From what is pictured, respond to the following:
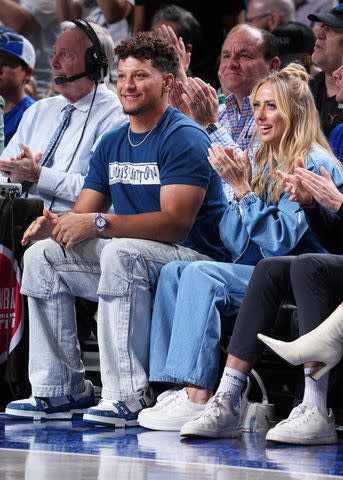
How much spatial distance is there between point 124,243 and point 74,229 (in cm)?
25

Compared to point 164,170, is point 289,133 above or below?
above

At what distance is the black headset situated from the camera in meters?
5.15

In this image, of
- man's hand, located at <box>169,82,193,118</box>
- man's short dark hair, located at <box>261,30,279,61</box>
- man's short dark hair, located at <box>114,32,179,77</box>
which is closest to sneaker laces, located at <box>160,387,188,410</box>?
man's short dark hair, located at <box>114,32,179,77</box>

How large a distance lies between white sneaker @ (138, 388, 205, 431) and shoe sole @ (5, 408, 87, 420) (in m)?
0.43

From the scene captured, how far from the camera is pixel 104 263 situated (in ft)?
13.1

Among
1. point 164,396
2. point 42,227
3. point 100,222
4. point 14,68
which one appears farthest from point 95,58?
point 164,396

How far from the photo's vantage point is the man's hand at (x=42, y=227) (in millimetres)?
4285

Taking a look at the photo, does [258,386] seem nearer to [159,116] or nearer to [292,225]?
[292,225]

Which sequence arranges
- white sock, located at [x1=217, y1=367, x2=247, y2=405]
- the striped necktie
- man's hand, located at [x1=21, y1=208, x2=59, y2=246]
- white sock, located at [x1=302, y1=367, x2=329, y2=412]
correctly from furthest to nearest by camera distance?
the striped necktie
man's hand, located at [x1=21, y1=208, x2=59, y2=246]
white sock, located at [x1=217, y1=367, x2=247, y2=405]
white sock, located at [x1=302, y1=367, x2=329, y2=412]

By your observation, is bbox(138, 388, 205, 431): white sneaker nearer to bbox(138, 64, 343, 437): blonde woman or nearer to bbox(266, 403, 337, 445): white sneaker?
bbox(138, 64, 343, 437): blonde woman

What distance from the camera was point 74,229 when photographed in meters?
4.15

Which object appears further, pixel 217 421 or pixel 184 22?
pixel 184 22

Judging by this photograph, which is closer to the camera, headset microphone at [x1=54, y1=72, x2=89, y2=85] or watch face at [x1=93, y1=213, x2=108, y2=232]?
watch face at [x1=93, y1=213, x2=108, y2=232]

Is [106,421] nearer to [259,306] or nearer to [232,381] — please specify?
[232,381]
